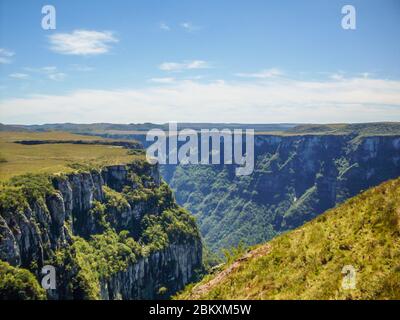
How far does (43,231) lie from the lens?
153375 millimetres

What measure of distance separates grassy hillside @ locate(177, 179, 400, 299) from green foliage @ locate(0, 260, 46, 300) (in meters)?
97.1

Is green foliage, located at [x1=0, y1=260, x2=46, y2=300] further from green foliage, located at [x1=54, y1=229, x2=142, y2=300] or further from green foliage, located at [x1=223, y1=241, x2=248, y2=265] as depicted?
green foliage, located at [x1=223, y1=241, x2=248, y2=265]

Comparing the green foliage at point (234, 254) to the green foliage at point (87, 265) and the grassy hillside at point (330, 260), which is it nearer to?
the grassy hillside at point (330, 260)

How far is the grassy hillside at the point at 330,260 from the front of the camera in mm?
27016

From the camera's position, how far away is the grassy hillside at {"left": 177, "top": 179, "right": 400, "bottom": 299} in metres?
27.0

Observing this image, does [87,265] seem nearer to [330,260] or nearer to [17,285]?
[17,285]

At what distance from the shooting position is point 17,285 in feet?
401

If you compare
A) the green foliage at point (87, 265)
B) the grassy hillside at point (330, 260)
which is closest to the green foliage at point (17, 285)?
the green foliage at point (87, 265)

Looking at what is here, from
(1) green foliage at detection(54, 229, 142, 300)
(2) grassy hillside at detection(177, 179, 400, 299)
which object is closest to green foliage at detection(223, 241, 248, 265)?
(2) grassy hillside at detection(177, 179, 400, 299)

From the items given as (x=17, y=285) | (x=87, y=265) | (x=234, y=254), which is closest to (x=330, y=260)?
(x=234, y=254)

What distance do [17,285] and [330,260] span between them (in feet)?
364
